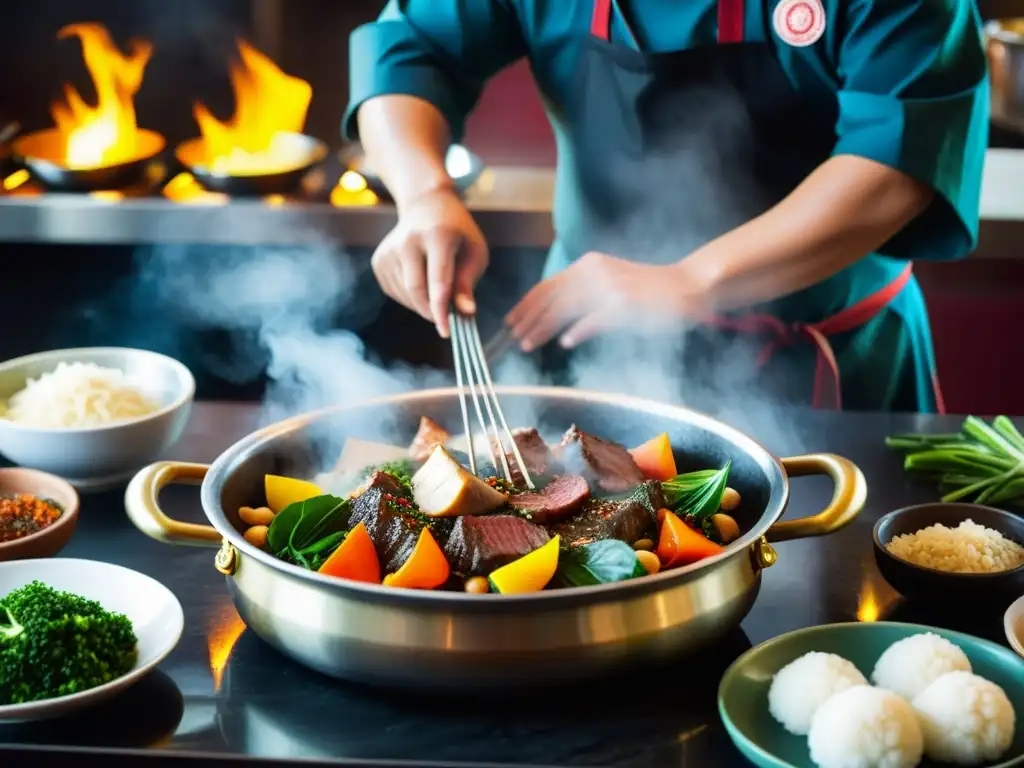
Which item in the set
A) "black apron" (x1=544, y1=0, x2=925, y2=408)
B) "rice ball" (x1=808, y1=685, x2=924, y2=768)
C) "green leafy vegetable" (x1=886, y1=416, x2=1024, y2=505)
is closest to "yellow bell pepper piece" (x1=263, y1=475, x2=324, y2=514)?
"rice ball" (x1=808, y1=685, x2=924, y2=768)

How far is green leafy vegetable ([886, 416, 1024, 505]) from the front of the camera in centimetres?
192

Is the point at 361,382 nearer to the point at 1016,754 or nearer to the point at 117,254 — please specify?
the point at 1016,754

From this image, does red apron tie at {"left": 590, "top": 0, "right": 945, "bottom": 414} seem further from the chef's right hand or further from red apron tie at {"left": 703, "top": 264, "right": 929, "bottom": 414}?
the chef's right hand

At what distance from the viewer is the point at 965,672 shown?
1.27m

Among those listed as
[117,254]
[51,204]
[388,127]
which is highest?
[388,127]

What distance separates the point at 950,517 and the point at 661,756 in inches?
26.9

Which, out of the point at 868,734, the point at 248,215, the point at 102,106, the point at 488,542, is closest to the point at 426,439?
the point at 488,542

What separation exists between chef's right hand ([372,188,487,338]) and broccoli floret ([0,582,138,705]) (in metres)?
0.81

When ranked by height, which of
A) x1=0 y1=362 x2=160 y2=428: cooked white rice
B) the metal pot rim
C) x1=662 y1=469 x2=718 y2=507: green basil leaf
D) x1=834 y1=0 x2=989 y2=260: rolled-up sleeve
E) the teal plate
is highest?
x1=834 y1=0 x2=989 y2=260: rolled-up sleeve

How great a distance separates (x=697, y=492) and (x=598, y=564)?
0.25 meters

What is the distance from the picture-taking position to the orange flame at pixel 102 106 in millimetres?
3795

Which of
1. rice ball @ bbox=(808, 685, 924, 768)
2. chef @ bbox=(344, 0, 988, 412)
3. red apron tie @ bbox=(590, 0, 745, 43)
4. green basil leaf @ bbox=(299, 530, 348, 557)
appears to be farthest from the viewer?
red apron tie @ bbox=(590, 0, 745, 43)

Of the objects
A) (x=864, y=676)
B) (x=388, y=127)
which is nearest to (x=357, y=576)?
(x=864, y=676)

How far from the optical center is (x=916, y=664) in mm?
1307
